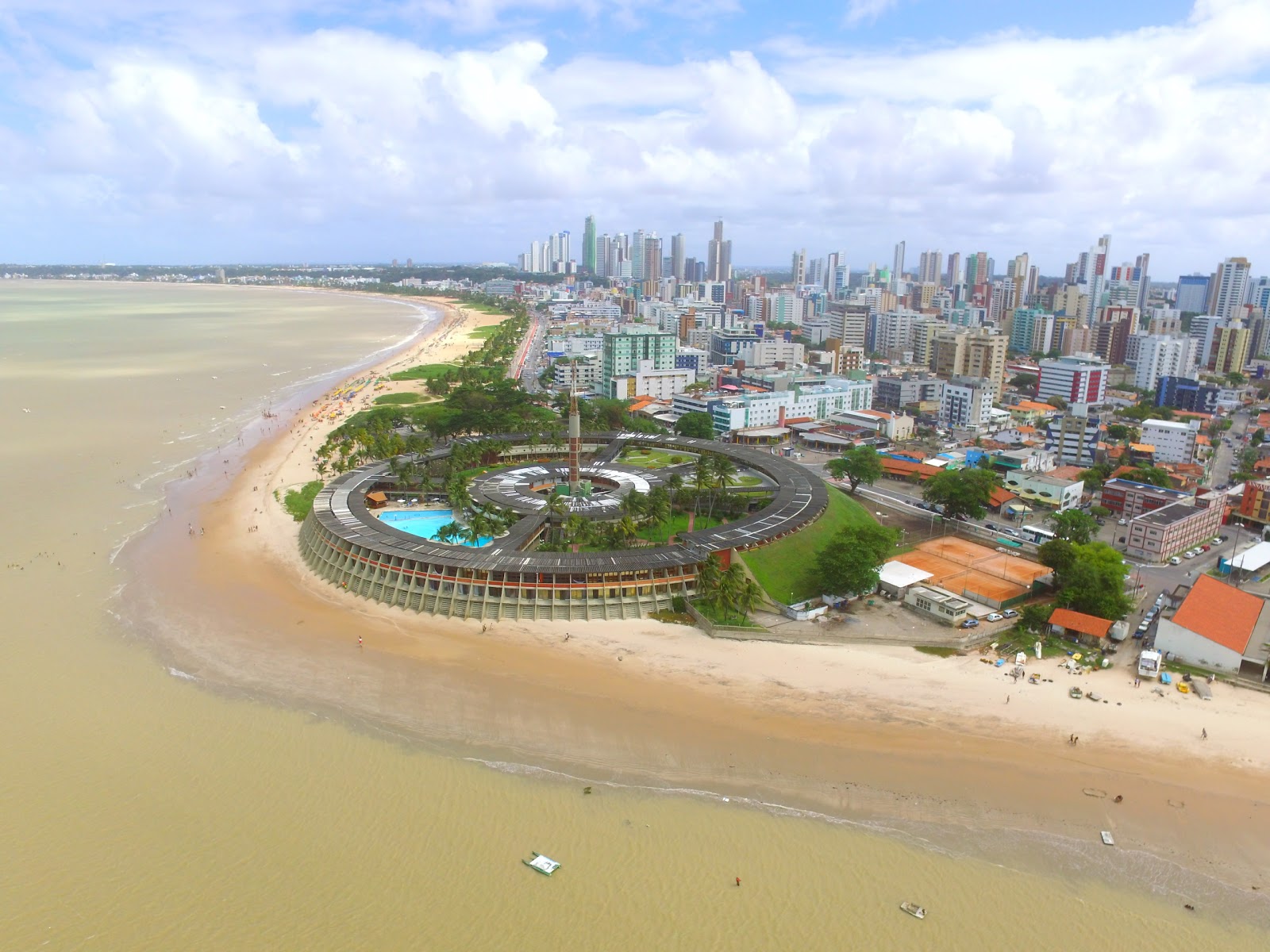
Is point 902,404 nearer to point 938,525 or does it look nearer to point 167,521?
point 938,525

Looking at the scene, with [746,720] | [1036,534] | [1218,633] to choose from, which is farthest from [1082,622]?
[746,720]

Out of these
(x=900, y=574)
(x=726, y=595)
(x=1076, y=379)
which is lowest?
(x=900, y=574)

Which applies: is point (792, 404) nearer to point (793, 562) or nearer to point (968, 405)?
point (968, 405)

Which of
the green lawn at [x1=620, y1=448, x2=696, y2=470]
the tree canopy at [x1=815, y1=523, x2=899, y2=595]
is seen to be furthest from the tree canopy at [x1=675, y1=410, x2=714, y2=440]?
the tree canopy at [x1=815, y1=523, x2=899, y2=595]

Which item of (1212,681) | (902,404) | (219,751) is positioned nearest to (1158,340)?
(902,404)

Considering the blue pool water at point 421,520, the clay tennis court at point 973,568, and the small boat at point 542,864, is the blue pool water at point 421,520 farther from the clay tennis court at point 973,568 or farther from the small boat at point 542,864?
the clay tennis court at point 973,568

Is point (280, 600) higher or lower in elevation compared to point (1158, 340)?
lower

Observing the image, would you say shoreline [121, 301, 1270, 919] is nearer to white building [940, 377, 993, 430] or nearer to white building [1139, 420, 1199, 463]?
white building [1139, 420, 1199, 463]
